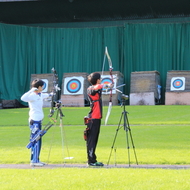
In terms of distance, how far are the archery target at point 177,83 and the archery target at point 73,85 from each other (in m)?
4.37

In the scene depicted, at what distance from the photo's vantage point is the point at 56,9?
23.5 m

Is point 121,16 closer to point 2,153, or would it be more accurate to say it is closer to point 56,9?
point 56,9

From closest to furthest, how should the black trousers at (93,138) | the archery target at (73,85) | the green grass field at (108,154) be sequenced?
the green grass field at (108,154)
the black trousers at (93,138)
the archery target at (73,85)

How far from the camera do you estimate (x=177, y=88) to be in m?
19.8

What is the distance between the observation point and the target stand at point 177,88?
19422 mm

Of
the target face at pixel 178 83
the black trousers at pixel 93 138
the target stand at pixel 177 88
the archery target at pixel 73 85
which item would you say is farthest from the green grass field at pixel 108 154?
the archery target at pixel 73 85

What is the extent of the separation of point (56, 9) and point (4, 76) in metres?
4.59

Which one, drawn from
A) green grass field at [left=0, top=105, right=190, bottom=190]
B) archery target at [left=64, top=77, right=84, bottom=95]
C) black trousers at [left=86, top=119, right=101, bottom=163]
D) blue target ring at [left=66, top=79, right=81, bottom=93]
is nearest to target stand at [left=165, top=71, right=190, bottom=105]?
archery target at [left=64, top=77, right=84, bottom=95]

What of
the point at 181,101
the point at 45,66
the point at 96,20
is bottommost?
the point at 181,101

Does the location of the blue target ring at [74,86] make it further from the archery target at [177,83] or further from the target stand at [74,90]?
the archery target at [177,83]

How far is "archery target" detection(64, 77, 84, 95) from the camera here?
69.2ft

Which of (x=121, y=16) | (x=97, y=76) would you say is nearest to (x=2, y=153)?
(x=97, y=76)

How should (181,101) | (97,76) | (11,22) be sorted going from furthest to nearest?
1. (11,22)
2. (181,101)
3. (97,76)

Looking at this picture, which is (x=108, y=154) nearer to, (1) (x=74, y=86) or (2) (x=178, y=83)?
(2) (x=178, y=83)
